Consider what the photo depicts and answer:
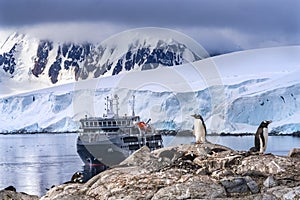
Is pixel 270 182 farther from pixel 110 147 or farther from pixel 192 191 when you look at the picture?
pixel 110 147

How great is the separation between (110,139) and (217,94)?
20.5 metres

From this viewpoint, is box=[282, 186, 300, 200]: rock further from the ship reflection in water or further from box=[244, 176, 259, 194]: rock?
the ship reflection in water

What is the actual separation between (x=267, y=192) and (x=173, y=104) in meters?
49.7

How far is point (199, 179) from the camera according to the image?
1077 centimetres

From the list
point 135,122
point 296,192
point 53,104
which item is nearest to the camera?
point 296,192

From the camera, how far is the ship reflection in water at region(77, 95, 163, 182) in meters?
45.5

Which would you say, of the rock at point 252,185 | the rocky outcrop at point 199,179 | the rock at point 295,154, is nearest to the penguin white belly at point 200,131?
the rocky outcrop at point 199,179

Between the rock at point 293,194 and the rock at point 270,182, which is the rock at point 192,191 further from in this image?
the rock at point 293,194

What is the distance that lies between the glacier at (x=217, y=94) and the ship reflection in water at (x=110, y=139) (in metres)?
8.51

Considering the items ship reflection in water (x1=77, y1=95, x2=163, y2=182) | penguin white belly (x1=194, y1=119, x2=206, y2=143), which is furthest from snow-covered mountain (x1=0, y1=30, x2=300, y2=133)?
penguin white belly (x1=194, y1=119, x2=206, y2=143)

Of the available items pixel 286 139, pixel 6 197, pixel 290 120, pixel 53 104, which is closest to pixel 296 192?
pixel 6 197

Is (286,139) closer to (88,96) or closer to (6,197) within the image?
(88,96)

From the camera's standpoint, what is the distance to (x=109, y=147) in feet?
150

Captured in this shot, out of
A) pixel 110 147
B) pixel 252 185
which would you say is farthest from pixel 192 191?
pixel 110 147
